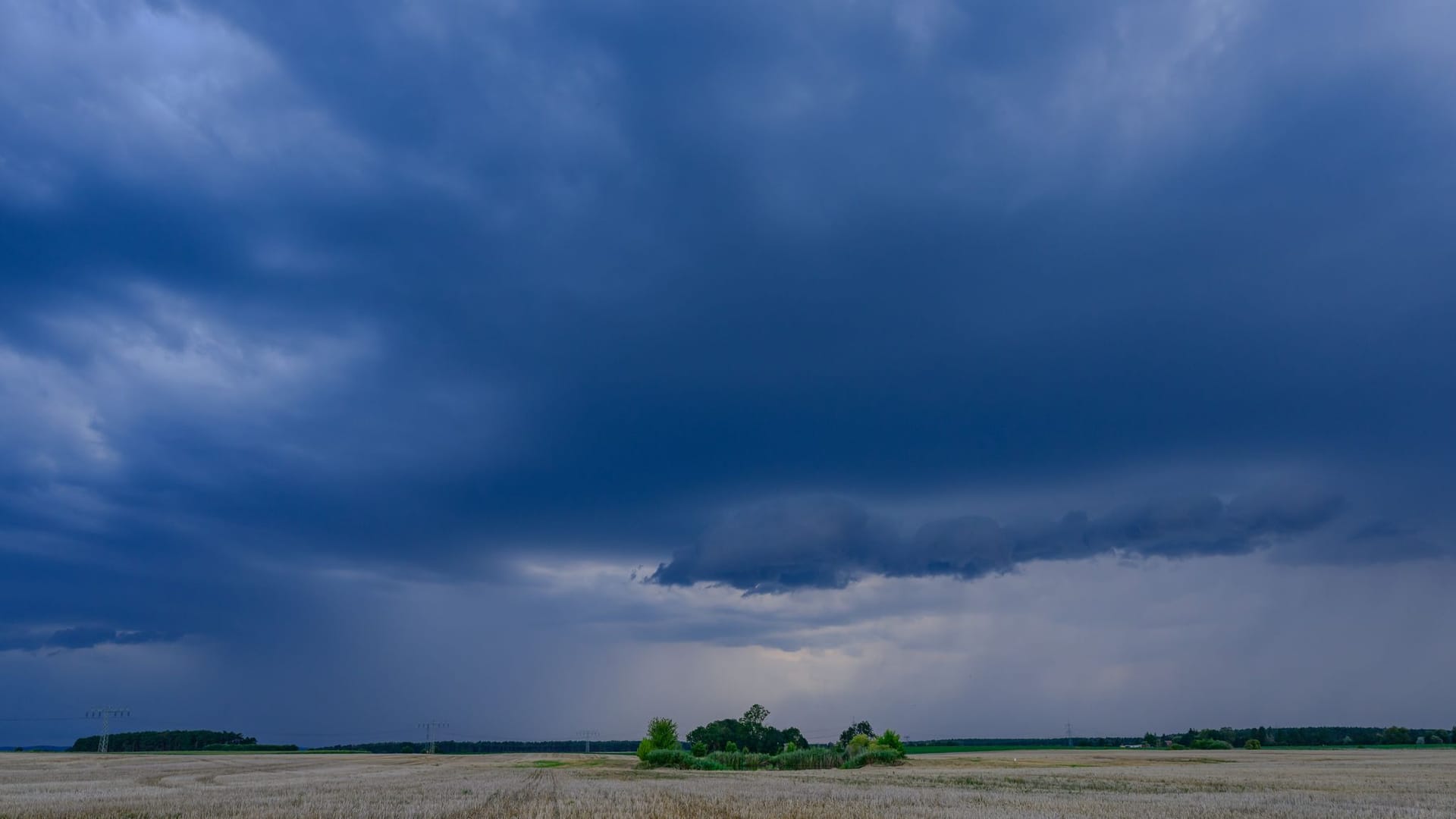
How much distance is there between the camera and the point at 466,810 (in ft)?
105

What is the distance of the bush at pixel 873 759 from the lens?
9331cm

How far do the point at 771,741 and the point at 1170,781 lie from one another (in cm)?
9578

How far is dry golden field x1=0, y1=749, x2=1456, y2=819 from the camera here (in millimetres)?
32219

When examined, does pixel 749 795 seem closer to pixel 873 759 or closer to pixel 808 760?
pixel 808 760

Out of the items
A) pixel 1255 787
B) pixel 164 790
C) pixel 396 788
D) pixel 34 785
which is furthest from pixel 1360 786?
pixel 34 785

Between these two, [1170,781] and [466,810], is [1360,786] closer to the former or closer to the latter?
[1170,781]

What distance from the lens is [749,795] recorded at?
135 feet

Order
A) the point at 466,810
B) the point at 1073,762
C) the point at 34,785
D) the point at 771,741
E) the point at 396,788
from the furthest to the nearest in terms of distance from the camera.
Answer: the point at 771,741 < the point at 1073,762 < the point at 34,785 < the point at 396,788 < the point at 466,810

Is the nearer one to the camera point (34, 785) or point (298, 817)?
point (298, 817)

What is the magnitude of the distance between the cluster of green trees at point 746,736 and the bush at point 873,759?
41080mm

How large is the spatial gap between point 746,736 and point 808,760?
47314mm

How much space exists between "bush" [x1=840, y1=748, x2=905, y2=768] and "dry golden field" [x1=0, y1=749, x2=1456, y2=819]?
896 inches

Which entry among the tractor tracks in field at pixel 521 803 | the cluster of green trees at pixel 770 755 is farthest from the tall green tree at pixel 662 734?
the tractor tracks in field at pixel 521 803

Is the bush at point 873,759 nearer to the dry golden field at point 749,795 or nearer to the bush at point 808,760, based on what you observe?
the bush at point 808,760
